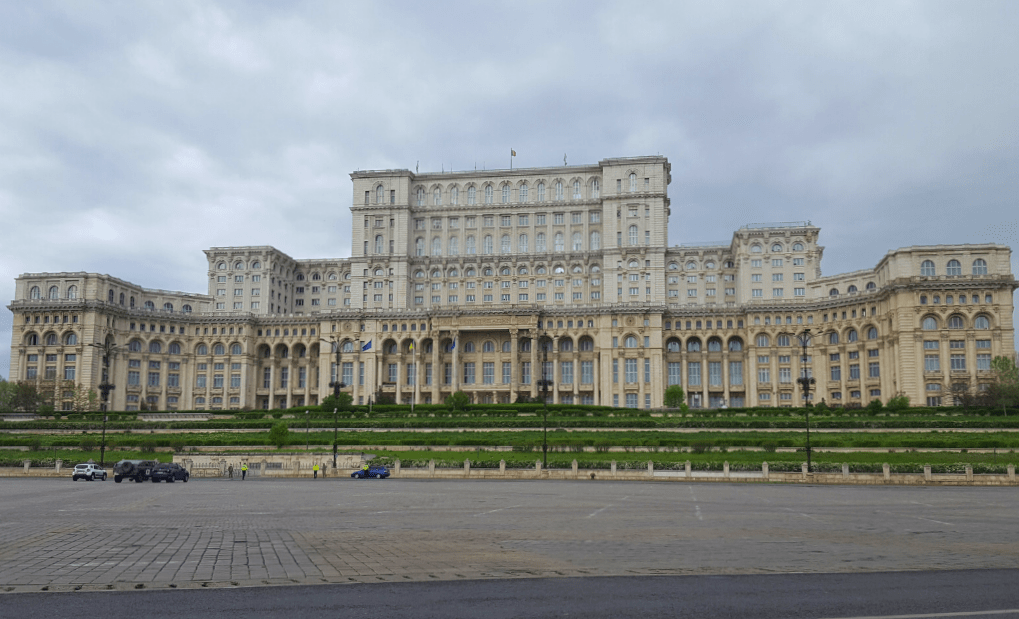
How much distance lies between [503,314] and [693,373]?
2966 centimetres

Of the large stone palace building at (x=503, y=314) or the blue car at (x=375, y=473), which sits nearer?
the blue car at (x=375, y=473)

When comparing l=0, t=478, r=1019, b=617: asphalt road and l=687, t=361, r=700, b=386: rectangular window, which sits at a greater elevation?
l=687, t=361, r=700, b=386: rectangular window

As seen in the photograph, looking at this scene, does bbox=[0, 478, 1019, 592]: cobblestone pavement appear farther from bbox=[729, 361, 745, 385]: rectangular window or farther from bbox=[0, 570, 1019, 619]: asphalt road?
bbox=[729, 361, 745, 385]: rectangular window

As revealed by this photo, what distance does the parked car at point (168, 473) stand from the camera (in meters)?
47.9

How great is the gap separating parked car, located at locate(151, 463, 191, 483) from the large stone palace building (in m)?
68.9

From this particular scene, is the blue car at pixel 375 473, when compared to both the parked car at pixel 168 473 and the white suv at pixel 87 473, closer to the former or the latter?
the parked car at pixel 168 473

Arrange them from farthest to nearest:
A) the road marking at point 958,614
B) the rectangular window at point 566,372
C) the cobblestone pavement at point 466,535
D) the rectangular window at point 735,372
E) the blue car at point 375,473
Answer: the rectangular window at point 566,372
the rectangular window at point 735,372
the blue car at point 375,473
the cobblestone pavement at point 466,535
the road marking at point 958,614

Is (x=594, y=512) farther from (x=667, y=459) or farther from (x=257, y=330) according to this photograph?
(x=257, y=330)

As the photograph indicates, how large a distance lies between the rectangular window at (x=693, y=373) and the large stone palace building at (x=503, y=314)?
0.69 ft

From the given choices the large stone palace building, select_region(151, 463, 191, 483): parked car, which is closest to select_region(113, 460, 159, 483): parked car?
select_region(151, 463, 191, 483): parked car

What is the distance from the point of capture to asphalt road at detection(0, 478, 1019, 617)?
13.0m

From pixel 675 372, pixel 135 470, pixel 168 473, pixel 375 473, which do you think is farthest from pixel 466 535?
pixel 675 372

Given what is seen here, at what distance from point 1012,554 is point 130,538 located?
2044cm

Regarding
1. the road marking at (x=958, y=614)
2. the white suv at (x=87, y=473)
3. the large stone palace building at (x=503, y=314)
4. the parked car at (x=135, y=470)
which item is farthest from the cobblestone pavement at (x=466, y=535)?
the large stone palace building at (x=503, y=314)
